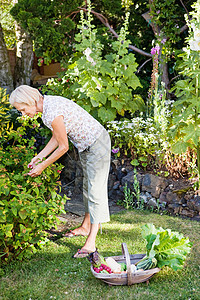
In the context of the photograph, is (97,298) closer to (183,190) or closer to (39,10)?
(183,190)

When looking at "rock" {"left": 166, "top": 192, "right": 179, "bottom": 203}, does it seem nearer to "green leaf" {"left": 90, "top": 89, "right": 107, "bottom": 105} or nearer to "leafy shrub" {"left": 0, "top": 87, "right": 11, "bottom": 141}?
"green leaf" {"left": 90, "top": 89, "right": 107, "bottom": 105}

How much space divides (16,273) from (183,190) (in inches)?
76.7

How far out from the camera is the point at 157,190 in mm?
3932

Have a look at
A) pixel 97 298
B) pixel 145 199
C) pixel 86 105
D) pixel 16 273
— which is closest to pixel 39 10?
pixel 86 105

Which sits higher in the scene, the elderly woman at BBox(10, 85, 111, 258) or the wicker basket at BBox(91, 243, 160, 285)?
the elderly woman at BBox(10, 85, 111, 258)

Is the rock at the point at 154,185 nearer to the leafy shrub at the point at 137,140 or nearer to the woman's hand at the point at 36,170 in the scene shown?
the leafy shrub at the point at 137,140

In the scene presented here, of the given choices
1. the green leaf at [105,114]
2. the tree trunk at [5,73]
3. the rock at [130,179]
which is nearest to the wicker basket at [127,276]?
the rock at [130,179]

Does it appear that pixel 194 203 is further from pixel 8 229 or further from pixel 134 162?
pixel 8 229

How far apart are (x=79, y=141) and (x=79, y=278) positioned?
988mm

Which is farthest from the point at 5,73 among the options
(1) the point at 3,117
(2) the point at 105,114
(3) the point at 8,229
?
(3) the point at 8,229

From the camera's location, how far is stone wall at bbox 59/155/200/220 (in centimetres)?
372

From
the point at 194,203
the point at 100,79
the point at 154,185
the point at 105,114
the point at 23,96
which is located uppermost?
the point at 100,79

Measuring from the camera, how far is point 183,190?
3.78 m

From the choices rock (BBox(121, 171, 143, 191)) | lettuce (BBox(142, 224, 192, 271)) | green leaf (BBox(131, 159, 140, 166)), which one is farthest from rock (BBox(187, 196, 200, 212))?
lettuce (BBox(142, 224, 192, 271))
